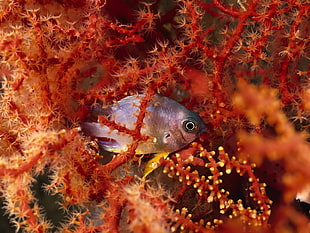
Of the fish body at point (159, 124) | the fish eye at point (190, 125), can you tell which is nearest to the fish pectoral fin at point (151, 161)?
the fish body at point (159, 124)

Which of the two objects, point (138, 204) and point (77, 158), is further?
point (77, 158)

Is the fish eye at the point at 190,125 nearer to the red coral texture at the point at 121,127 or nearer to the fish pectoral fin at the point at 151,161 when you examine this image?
the red coral texture at the point at 121,127

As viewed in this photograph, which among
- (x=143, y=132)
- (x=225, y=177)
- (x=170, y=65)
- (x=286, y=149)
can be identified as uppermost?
(x=286, y=149)

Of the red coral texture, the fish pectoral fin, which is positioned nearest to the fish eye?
the red coral texture

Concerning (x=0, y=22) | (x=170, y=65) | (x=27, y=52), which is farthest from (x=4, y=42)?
(x=170, y=65)

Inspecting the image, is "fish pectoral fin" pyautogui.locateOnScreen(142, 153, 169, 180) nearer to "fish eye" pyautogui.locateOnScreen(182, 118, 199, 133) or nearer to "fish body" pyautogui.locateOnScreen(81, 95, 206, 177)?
"fish body" pyautogui.locateOnScreen(81, 95, 206, 177)

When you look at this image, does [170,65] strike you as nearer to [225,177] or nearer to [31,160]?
[225,177]
